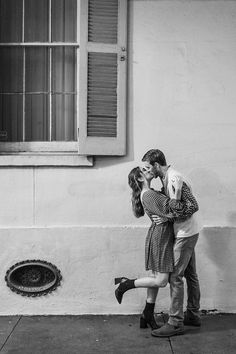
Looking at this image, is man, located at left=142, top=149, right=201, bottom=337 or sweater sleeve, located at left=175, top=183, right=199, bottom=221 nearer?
sweater sleeve, located at left=175, top=183, right=199, bottom=221

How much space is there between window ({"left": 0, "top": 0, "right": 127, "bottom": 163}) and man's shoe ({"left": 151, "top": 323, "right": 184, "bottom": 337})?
1891 mm

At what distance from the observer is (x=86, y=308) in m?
6.11

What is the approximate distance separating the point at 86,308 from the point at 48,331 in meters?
0.63

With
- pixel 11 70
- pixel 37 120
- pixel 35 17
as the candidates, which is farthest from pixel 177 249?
pixel 35 17

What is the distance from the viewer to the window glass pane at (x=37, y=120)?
21.0 feet

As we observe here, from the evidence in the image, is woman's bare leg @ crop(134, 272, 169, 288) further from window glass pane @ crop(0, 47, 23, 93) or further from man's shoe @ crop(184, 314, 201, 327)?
window glass pane @ crop(0, 47, 23, 93)

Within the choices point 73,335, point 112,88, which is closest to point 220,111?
point 112,88

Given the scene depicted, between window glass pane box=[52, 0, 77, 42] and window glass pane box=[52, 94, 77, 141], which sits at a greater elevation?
window glass pane box=[52, 0, 77, 42]

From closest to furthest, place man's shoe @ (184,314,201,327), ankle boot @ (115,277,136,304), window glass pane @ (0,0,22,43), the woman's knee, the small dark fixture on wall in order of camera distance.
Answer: the woman's knee, ankle boot @ (115,277,136,304), man's shoe @ (184,314,201,327), the small dark fixture on wall, window glass pane @ (0,0,22,43)

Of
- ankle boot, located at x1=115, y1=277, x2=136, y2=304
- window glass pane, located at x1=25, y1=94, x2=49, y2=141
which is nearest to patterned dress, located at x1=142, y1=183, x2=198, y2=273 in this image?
ankle boot, located at x1=115, y1=277, x2=136, y2=304

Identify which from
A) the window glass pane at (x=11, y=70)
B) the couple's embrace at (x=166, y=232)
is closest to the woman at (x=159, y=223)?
the couple's embrace at (x=166, y=232)

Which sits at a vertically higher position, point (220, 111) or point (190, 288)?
point (220, 111)

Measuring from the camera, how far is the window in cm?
612

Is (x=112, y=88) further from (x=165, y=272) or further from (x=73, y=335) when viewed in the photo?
(x=73, y=335)
